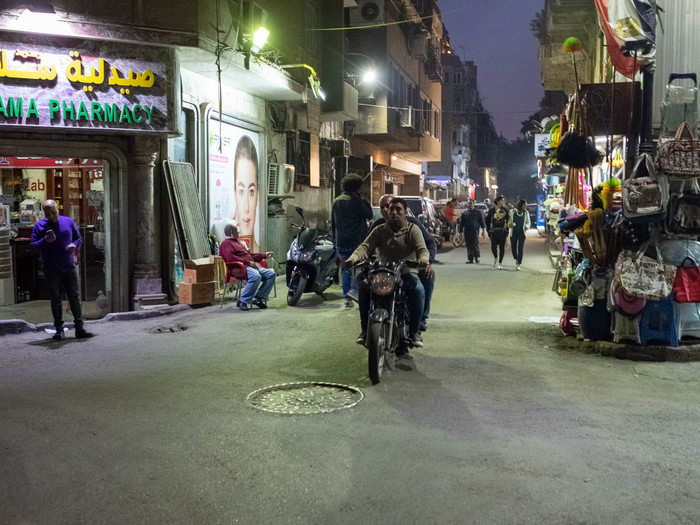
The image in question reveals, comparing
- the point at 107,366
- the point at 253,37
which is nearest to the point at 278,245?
the point at 253,37

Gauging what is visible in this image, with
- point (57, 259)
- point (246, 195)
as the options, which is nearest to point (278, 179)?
point (246, 195)

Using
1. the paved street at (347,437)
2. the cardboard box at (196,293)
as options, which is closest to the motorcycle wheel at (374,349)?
the paved street at (347,437)

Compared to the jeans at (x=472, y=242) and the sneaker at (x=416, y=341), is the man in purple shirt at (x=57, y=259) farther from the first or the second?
the jeans at (x=472, y=242)

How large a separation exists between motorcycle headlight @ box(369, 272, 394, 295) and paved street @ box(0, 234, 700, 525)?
2.93 feet

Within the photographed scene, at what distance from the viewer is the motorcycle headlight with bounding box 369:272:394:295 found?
6.88 meters

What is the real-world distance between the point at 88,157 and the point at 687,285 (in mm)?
9182

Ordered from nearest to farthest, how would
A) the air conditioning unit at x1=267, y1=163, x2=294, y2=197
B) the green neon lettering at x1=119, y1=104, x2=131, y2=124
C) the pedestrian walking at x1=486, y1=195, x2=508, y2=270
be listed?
the green neon lettering at x1=119, y1=104, x2=131, y2=124, the air conditioning unit at x1=267, y1=163, x2=294, y2=197, the pedestrian walking at x1=486, y1=195, x2=508, y2=270

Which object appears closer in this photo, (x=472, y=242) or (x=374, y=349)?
(x=374, y=349)

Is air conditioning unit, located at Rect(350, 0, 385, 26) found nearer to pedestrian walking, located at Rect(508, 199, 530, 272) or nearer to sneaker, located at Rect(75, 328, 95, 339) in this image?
pedestrian walking, located at Rect(508, 199, 530, 272)

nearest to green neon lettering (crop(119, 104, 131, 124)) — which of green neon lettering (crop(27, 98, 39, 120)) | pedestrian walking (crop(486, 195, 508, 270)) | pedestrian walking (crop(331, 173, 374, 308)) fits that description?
green neon lettering (crop(27, 98, 39, 120))

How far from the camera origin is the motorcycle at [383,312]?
6.66 meters

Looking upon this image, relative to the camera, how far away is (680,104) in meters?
8.34

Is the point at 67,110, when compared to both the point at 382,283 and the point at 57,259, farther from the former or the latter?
the point at 382,283

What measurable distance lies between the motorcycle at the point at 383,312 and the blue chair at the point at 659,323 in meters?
2.78
